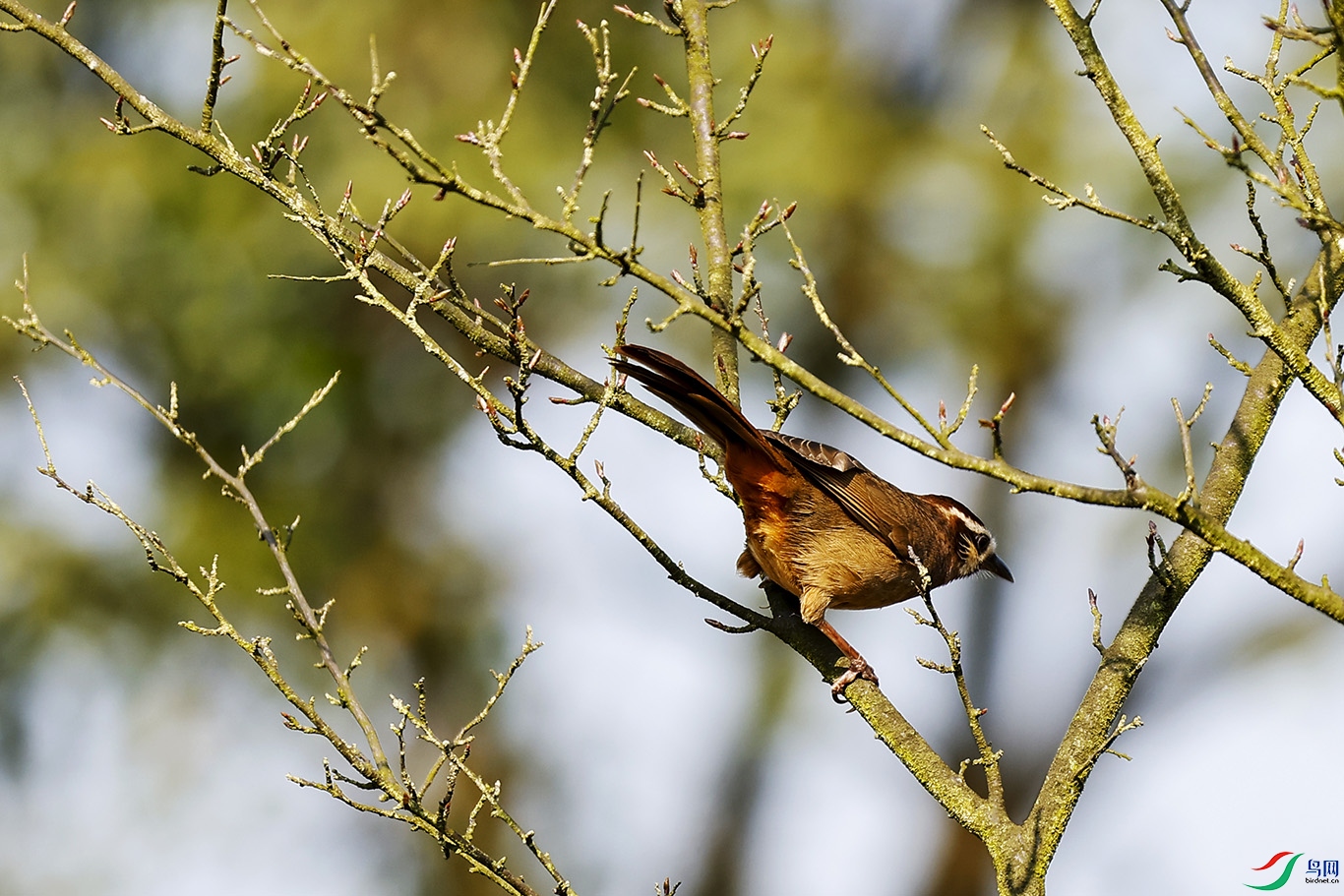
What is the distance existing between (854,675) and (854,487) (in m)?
1.17

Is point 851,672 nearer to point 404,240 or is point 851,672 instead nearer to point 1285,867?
point 1285,867

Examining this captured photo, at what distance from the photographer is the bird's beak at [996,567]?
18.9 feet

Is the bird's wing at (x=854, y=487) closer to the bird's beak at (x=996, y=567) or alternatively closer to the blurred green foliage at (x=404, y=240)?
the bird's beak at (x=996, y=567)

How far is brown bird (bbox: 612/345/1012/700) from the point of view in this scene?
4.17m

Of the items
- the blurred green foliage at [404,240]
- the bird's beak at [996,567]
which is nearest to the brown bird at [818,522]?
the bird's beak at [996,567]

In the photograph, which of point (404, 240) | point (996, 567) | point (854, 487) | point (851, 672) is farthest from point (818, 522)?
point (404, 240)

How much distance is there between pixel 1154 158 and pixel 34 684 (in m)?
10.1

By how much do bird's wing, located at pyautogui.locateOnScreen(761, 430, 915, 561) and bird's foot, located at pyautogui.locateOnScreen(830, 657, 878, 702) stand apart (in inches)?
29.1

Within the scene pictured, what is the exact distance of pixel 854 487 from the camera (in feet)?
15.9

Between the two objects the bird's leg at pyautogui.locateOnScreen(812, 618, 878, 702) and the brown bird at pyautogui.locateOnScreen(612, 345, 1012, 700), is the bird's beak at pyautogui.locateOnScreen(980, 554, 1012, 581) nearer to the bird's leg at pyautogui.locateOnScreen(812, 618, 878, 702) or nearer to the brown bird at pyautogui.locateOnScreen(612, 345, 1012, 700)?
the brown bird at pyautogui.locateOnScreen(612, 345, 1012, 700)

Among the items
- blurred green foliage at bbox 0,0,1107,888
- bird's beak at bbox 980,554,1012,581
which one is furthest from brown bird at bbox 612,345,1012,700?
blurred green foliage at bbox 0,0,1107,888

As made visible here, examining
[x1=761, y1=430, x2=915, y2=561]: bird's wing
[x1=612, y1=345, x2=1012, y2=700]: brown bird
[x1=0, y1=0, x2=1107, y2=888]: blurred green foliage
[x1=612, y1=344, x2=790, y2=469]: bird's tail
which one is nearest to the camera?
[x1=612, y1=344, x2=790, y2=469]: bird's tail

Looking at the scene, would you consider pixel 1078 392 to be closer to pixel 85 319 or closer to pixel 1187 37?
pixel 85 319

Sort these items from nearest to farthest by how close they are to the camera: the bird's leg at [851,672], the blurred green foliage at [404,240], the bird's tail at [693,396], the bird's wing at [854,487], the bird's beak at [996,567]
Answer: the bird's tail at [693,396], the bird's leg at [851,672], the bird's wing at [854,487], the bird's beak at [996,567], the blurred green foliage at [404,240]
